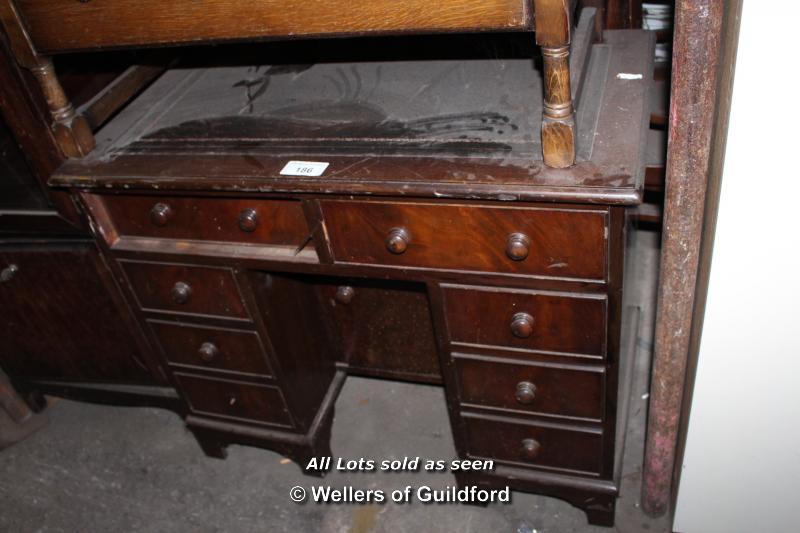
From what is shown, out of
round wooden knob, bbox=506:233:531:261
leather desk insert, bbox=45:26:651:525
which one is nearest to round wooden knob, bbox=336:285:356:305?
leather desk insert, bbox=45:26:651:525

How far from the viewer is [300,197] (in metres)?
1.47

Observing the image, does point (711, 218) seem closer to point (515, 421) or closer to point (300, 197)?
point (515, 421)

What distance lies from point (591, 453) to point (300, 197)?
0.94 m

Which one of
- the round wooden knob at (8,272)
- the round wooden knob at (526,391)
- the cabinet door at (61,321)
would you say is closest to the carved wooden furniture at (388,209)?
the round wooden knob at (526,391)

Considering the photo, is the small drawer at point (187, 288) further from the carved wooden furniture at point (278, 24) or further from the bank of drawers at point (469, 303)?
the carved wooden furniture at point (278, 24)

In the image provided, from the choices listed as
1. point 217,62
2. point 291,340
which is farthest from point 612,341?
point 217,62

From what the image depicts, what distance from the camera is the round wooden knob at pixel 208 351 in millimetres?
1885

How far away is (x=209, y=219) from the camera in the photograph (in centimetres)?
163

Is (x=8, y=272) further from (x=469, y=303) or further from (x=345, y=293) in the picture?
(x=469, y=303)

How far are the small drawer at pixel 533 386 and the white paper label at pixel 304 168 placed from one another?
0.54 metres

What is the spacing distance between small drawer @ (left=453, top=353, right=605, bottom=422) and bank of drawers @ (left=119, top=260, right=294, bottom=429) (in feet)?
1.84

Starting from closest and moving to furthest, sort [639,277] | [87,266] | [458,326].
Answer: [458,326], [87,266], [639,277]

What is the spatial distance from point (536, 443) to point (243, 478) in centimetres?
95

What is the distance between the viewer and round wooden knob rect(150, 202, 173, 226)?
1.63 m
